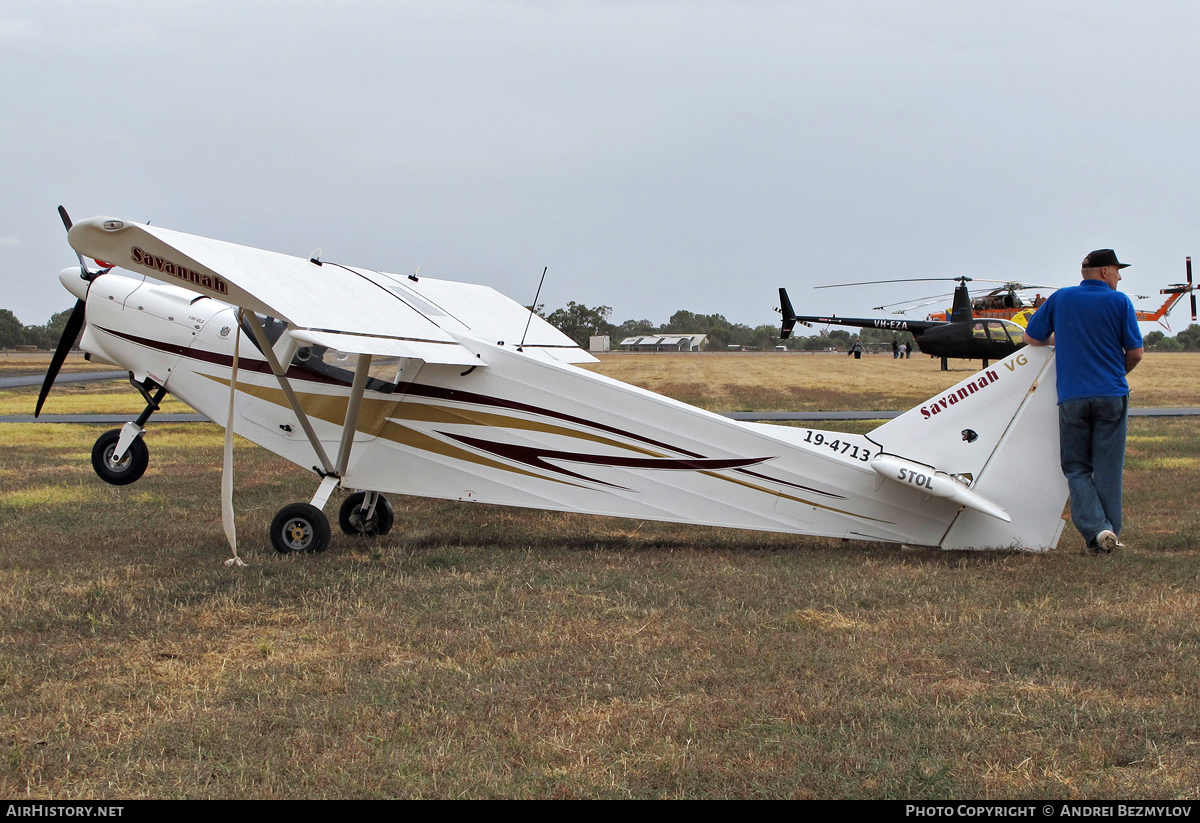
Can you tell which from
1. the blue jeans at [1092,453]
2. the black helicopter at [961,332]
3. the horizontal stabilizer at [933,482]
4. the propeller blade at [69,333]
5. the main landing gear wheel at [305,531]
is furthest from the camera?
the black helicopter at [961,332]

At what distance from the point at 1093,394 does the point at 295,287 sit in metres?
5.99

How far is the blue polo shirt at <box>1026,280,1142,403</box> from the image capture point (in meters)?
7.03

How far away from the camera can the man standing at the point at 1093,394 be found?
7.00 metres

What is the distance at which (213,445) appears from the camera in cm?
1606

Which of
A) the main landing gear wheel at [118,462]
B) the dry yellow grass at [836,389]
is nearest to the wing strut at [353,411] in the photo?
the main landing gear wheel at [118,462]

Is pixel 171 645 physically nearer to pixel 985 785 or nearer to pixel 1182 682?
pixel 985 785

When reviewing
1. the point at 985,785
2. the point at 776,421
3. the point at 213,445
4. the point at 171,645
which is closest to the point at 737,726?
the point at 985,785

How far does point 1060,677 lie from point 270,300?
5379 mm

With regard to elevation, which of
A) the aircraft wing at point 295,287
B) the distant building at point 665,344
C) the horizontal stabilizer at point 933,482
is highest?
the distant building at point 665,344

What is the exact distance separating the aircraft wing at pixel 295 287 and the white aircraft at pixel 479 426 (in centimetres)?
2

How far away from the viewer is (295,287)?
7.25 m

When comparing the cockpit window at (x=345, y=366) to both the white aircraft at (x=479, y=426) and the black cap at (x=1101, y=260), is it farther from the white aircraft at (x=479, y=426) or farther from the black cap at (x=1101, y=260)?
the black cap at (x=1101, y=260)

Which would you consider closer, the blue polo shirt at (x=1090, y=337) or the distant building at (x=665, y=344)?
the blue polo shirt at (x=1090, y=337)

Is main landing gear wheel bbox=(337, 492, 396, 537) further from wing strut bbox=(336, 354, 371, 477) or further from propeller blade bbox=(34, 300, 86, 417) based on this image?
propeller blade bbox=(34, 300, 86, 417)
